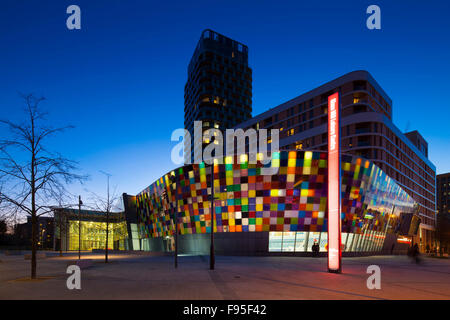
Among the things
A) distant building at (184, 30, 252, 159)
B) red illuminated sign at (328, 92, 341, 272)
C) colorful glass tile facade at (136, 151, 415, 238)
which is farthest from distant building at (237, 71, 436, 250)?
red illuminated sign at (328, 92, 341, 272)

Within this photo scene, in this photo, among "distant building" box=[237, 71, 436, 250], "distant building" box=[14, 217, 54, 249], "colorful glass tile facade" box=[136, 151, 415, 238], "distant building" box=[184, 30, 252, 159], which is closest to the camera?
"colorful glass tile facade" box=[136, 151, 415, 238]

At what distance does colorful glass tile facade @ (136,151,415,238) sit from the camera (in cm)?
4203

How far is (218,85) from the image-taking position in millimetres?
126938

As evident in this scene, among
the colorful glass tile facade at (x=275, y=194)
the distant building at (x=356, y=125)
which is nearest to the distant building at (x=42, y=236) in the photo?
the colorful glass tile facade at (x=275, y=194)

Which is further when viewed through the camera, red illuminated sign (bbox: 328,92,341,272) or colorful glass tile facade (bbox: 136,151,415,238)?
colorful glass tile facade (bbox: 136,151,415,238)

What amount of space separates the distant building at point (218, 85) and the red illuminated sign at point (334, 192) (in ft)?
336

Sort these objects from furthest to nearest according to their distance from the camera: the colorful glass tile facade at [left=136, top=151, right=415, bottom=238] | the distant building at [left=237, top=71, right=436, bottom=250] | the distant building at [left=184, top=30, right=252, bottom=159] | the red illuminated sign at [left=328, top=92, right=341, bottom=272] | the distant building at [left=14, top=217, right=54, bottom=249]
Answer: the distant building at [left=184, top=30, right=252, bottom=159], the distant building at [left=14, top=217, right=54, bottom=249], the distant building at [left=237, top=71, right=436, bottom=250], the colorful glass tile facade at [left=136, top=151, right=415, bottom=238], the red illuminated sign at [left=328, top=92, right=341, bottom=272]

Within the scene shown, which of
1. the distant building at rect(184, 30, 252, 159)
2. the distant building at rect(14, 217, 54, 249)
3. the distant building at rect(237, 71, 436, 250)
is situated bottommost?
the distant building at rect(14, 217, 54, 249)

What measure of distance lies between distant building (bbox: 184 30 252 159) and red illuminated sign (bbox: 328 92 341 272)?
10229 centimetres

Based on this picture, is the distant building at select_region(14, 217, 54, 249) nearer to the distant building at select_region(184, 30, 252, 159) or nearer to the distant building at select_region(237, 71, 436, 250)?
the distant building at select_region(184, 30, 252, 159)

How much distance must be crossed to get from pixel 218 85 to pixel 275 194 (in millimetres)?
90501
